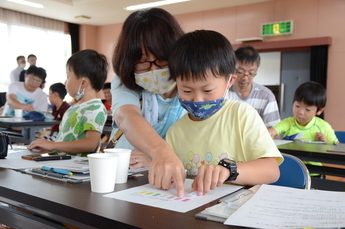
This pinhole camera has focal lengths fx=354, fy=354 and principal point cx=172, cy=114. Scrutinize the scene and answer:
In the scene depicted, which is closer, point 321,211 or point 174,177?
point 321,211

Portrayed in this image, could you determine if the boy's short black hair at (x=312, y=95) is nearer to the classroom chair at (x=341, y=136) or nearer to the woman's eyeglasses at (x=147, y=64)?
the classroom chair at (x=341, y=136)

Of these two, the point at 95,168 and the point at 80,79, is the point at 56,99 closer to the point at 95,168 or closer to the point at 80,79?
the point at 80,79

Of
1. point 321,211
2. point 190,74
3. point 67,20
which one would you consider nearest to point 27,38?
point 67,20

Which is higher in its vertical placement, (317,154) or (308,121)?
(308,121)

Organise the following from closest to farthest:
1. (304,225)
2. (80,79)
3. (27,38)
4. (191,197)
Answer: (304,225)
(191,197)
(80,79)
(27,38)

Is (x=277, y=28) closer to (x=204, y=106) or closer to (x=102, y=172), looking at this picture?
(x=204, y=106)

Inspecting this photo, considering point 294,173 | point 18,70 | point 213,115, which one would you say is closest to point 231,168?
point 213,115

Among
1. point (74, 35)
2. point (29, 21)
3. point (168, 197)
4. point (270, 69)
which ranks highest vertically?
point (29, 21)

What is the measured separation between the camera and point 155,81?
1.37 metres

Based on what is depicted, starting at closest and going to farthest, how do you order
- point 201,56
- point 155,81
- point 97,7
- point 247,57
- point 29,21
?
point 201,56 → point 155,81 → point 247,57 → point 97,7 → point 29,21

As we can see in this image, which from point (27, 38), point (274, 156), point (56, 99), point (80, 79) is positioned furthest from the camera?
point (27, 38)

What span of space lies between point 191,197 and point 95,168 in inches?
9.6

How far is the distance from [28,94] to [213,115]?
4384 mm

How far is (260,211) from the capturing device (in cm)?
69
